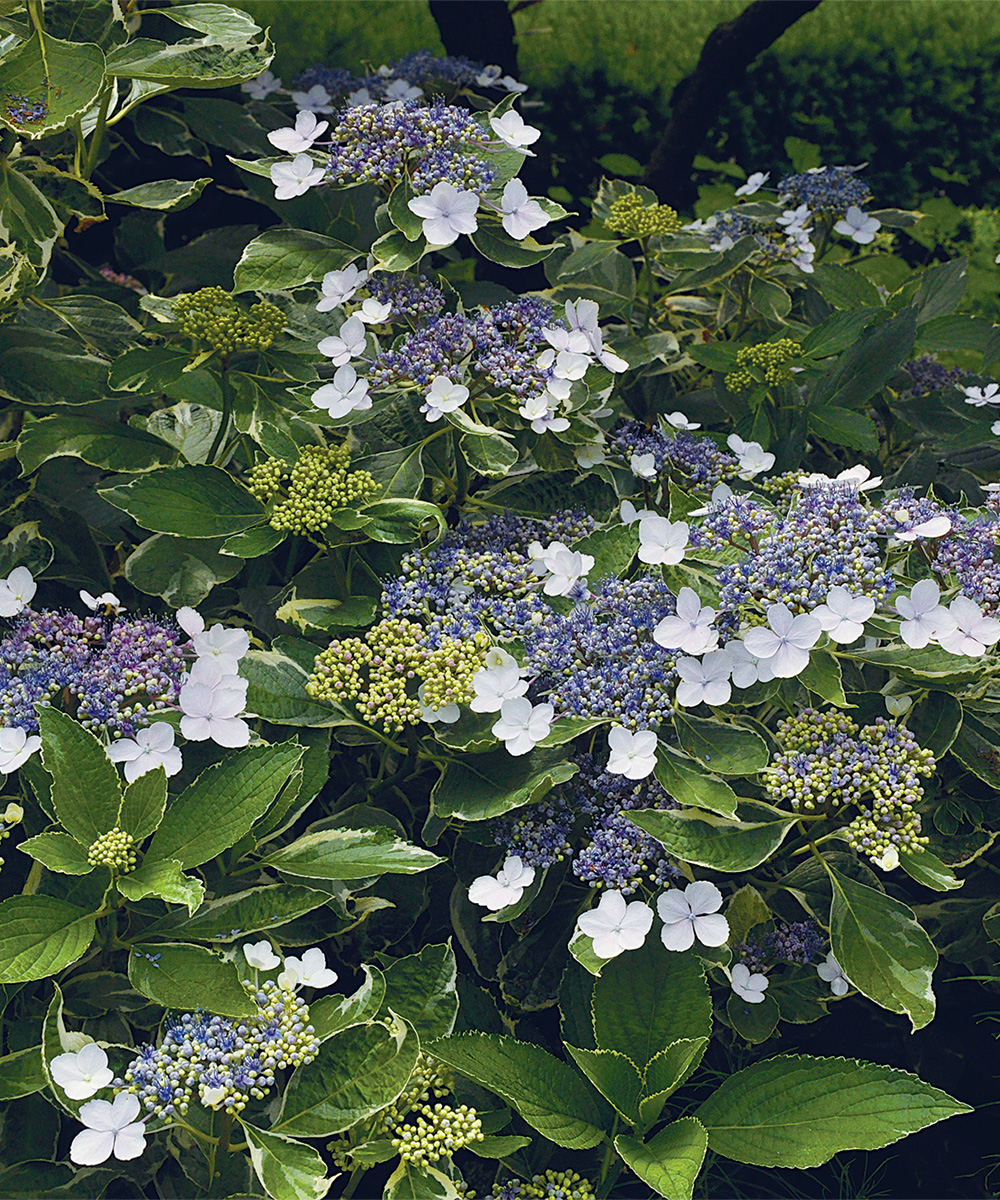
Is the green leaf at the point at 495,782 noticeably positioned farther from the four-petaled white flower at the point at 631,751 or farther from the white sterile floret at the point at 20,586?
the white sterile floret at the point at 20,586

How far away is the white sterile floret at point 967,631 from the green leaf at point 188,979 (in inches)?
32.3

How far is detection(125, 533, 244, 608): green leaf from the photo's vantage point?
1.56 metres

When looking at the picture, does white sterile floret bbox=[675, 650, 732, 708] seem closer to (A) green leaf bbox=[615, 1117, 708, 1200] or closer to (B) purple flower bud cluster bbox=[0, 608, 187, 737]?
(A) green leaf bbox=[615, 1117, 708, 1200]

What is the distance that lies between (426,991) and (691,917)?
0.32 m

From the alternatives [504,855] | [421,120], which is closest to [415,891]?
[504,855]

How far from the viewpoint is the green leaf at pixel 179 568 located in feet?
5.12

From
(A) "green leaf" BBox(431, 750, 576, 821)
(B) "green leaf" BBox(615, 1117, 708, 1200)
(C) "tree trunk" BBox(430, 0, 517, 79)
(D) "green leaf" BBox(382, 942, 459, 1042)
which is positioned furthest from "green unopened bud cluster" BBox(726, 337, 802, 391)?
(C) "tree trunk" BBox(430, 0, 517, 79)

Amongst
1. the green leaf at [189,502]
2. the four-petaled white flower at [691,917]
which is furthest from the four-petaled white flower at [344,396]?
the four-petaled white flower at [691,917]

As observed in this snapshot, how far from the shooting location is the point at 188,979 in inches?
45.9

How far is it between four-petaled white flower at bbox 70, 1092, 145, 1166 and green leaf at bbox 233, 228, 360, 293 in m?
1.05

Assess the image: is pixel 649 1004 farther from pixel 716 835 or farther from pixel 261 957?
pixel 261 957

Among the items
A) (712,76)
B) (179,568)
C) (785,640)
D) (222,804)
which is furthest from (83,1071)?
(712,76)

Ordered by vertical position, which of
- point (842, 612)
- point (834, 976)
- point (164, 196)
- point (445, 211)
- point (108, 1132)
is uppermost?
point (445, 211)

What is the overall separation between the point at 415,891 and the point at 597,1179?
41cm
